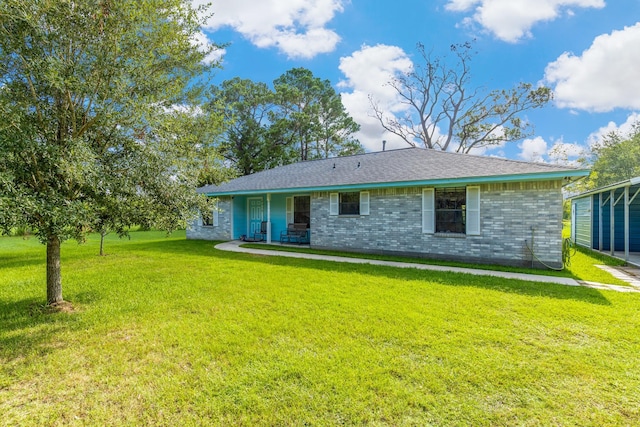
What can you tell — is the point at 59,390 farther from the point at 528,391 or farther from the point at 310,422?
the point at 528,391

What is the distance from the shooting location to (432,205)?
9289mm

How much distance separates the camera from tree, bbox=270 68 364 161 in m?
26.5

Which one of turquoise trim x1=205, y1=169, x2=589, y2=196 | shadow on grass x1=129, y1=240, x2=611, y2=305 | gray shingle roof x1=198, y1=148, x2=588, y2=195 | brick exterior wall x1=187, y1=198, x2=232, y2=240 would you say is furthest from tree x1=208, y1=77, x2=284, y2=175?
shadow on grass x1=129, y1=240, x2=611, y2=305

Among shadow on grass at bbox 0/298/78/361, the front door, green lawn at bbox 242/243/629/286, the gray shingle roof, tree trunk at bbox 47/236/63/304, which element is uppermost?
the gray shingle roof

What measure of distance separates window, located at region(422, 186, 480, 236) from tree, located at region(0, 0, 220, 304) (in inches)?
278

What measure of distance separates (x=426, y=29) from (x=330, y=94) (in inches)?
411

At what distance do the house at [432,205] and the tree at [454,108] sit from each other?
14584 mm

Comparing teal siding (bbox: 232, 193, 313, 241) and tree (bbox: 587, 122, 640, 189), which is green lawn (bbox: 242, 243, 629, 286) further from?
tree (bbox: 587, 122, 640, 189)

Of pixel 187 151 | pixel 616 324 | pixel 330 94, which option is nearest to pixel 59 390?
pixel 187 151

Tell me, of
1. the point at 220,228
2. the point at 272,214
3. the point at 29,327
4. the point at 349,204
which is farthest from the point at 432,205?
the point at 220,228

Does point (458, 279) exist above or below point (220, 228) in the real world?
below

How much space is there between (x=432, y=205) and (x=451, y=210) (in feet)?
1.89

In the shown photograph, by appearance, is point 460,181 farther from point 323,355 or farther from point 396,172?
point 323,355

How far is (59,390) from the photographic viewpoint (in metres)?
2.70
